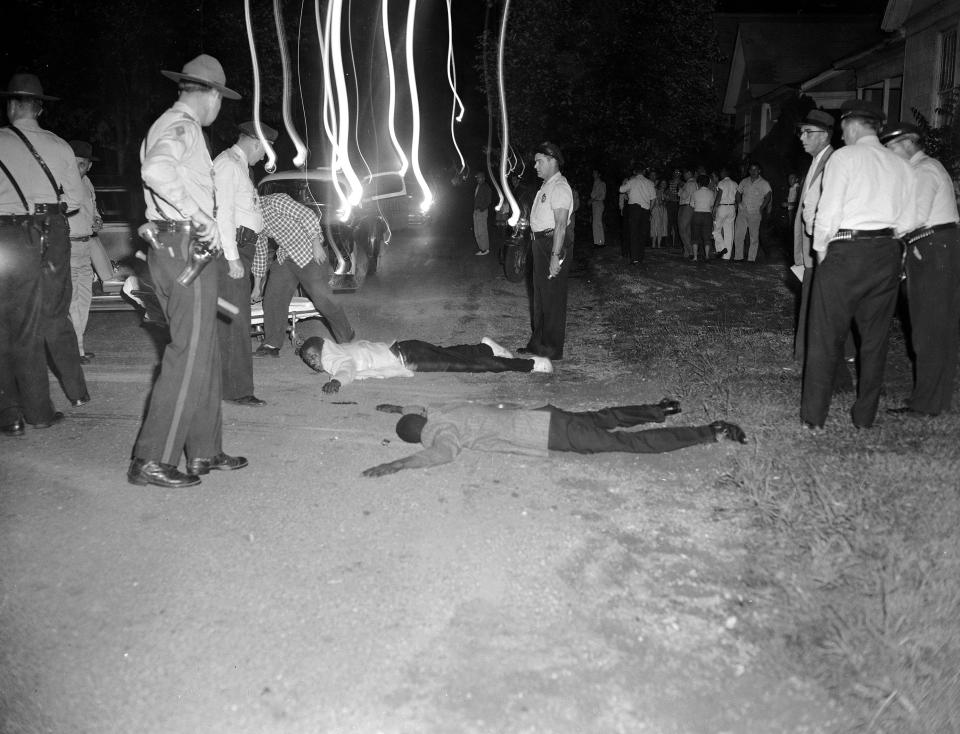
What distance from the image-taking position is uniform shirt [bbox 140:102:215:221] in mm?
4582

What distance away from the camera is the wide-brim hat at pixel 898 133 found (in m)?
6.08

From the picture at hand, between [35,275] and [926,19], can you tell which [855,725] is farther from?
[926,19]

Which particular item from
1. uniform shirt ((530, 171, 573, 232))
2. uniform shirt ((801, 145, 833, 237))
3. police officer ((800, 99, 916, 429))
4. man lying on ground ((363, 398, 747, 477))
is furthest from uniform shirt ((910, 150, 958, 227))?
uniform shirt ((530, 171, 573, 232))

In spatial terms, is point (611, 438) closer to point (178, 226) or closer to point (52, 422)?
point (178, 226)

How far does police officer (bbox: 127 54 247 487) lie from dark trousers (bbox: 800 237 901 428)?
3.77 m

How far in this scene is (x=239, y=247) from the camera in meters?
6.47

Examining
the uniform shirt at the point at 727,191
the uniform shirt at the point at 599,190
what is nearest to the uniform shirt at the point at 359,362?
the uniform shirt at the point at 727,191

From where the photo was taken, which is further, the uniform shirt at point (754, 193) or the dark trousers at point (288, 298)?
the uniform shirt at point (754, 193)

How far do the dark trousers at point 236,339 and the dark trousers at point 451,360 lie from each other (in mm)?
1417

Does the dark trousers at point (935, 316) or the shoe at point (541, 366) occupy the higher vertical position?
the dark trousers at point (935, 316)

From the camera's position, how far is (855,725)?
265 centimetres

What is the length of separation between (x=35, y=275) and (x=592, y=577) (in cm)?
462

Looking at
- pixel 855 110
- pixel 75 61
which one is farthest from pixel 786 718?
pixel 75 61

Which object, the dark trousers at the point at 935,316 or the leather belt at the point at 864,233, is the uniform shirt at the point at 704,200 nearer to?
the dark trousers at the point at 935,316
